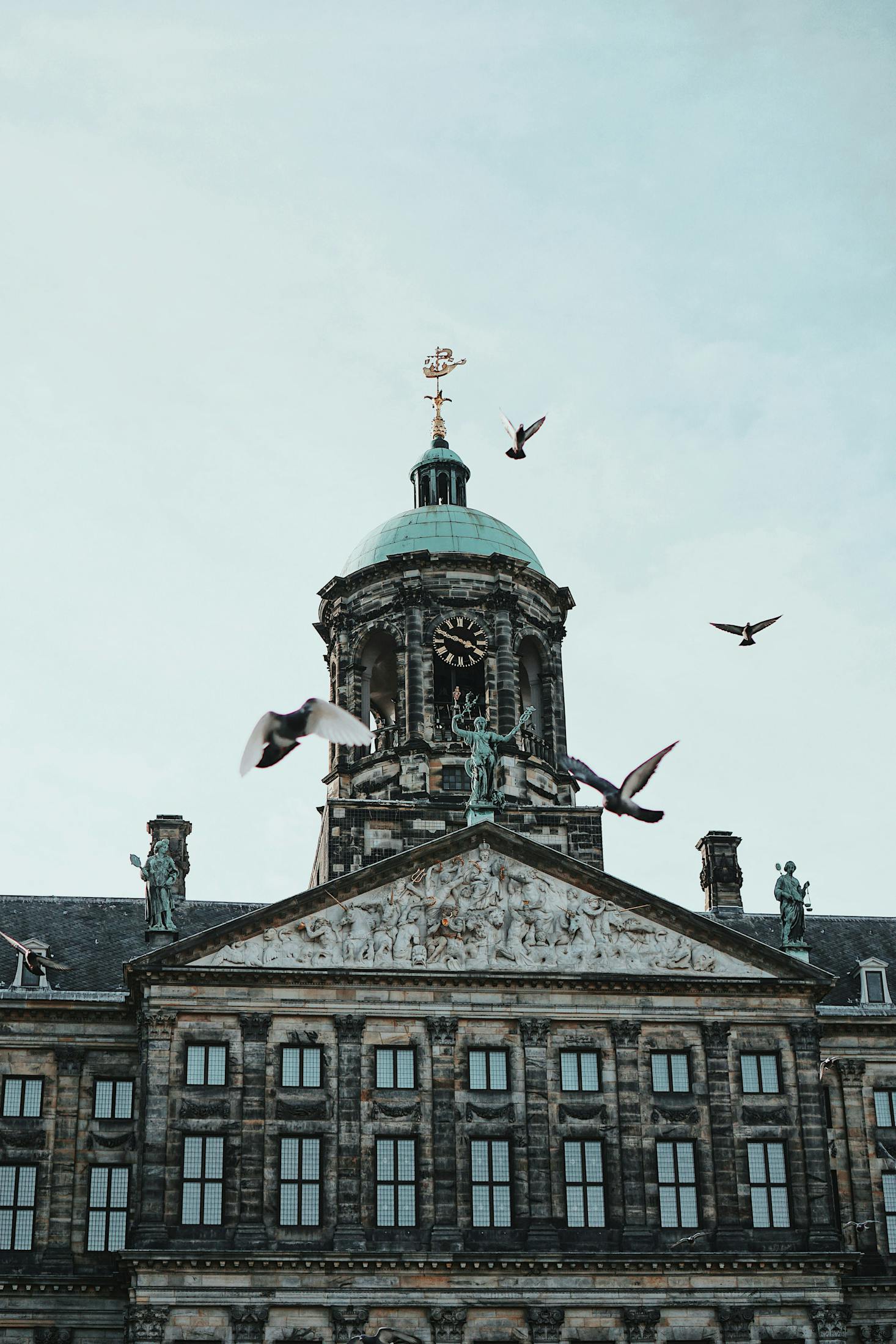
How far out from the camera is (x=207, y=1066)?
39.6 m

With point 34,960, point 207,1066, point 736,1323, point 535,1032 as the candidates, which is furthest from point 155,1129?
point 736,1323

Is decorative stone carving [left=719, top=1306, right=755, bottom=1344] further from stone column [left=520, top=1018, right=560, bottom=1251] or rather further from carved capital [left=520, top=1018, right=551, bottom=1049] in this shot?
carved capital [left=520, top=1018, right=551, bottom=1049]

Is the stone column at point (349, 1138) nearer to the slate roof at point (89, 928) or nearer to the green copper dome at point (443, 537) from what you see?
the slate roof at point (89, 928)

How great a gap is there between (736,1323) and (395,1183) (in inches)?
265

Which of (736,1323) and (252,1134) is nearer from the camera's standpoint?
(736,1323)

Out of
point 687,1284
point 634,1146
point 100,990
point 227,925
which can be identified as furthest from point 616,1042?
point 100,990

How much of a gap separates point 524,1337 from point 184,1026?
8.44 meters

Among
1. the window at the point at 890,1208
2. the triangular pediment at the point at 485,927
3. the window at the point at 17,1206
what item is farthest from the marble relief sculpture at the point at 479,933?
the window at the point at 890,1208

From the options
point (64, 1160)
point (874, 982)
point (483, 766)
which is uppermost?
point (483, 766)

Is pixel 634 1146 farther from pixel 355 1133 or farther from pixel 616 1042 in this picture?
pixel 355 1133

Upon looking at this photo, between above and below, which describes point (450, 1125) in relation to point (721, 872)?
below

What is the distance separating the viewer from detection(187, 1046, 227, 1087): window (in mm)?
39469

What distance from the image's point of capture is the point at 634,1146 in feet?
131

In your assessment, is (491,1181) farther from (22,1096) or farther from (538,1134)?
(22,1096)
